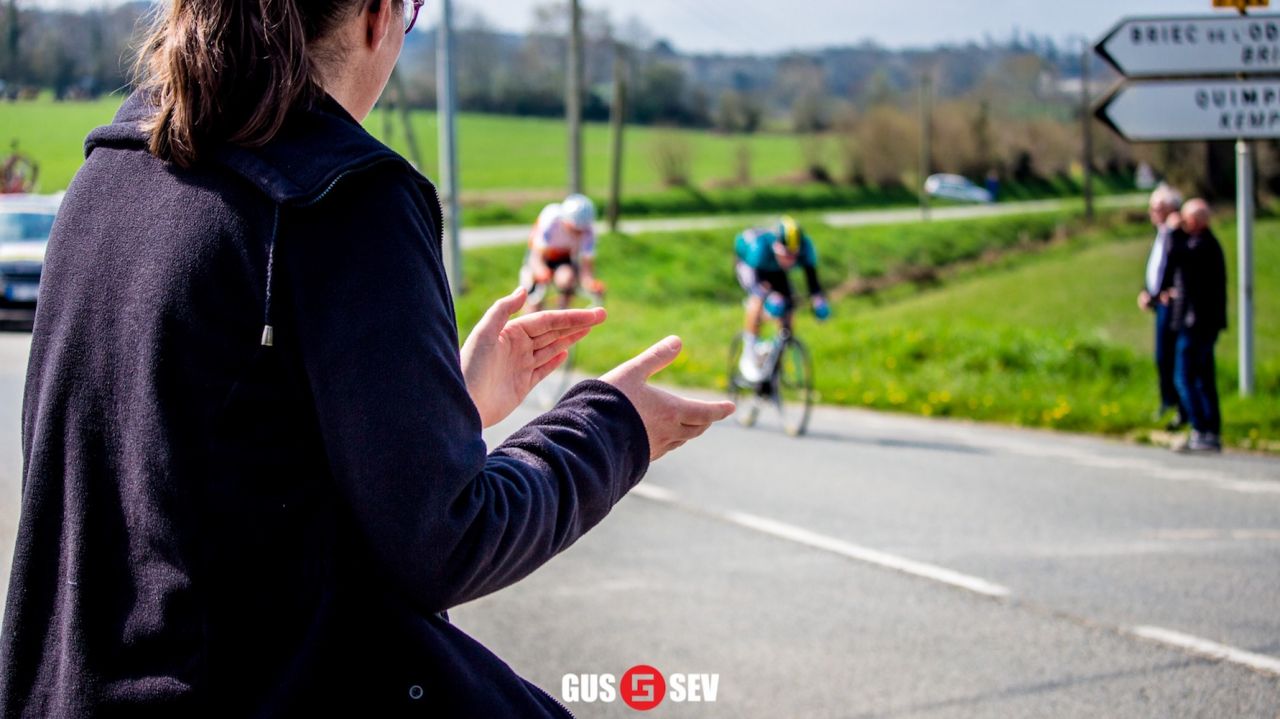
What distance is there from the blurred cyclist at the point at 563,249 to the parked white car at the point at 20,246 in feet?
31.4

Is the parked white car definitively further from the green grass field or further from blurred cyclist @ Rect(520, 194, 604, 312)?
blurred cyclist @ Rect(520, 194, 604, 312)

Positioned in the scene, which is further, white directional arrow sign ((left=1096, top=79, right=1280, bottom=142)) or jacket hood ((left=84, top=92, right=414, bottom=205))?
white directional arrow sign ((left=1096, top=79, right=1280, bottom=142))

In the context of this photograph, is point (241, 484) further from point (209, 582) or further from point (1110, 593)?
point (1110, 593)

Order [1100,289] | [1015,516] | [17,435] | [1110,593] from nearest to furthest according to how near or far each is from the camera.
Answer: [1110,593], [1015,516], [17,435], [1100,289]

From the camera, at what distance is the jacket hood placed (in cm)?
138

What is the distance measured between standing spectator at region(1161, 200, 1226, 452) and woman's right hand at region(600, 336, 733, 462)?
34.4 ft

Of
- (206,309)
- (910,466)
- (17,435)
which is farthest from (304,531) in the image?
(17,435)

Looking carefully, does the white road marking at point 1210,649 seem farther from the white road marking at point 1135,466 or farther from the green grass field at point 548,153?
the green grass field at point 548,153

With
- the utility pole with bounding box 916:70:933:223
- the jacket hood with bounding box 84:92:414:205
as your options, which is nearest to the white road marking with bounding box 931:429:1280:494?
the jacket hood with bounding box 84:92:414:205

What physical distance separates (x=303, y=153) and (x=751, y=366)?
11.4 meters

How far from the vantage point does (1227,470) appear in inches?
391

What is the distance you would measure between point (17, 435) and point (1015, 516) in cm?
753

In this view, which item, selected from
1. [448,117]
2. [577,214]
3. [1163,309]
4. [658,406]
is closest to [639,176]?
[448,117]

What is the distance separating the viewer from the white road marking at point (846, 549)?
6.40m
